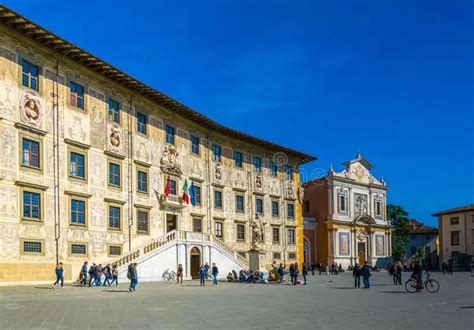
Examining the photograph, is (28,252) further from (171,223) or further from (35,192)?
(171,223)

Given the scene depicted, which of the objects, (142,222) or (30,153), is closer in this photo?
(30,153)

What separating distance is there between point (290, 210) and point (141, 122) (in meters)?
21.8

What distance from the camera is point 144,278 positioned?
36.6 m

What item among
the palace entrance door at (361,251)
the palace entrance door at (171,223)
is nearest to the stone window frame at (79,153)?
the palace entrance door at (171,223)

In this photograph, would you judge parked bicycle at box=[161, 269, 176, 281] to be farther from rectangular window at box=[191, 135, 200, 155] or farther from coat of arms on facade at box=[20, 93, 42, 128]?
coat of arms on facade at box=[20, 93, 42, 128]

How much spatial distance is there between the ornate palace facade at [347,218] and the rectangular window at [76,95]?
3961cm

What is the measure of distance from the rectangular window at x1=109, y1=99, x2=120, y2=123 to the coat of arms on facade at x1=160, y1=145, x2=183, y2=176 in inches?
207

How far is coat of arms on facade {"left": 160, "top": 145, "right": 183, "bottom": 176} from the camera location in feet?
139

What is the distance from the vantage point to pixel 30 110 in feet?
102

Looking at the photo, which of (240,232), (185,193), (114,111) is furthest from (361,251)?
(114,111)

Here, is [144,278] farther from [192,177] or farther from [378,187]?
[378,187]

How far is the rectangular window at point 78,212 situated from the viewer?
33875mm

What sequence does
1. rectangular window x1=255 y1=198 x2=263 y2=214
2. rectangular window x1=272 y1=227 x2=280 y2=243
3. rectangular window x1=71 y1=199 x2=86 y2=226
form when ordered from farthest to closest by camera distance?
1. rectangular window x1=272 y1=227 x2=280 y2=243
2. rectangular window x1=255 y1=198 x2=263 y2=214
3. rectangular window x1=71 y1=199 x2=86 y2=226

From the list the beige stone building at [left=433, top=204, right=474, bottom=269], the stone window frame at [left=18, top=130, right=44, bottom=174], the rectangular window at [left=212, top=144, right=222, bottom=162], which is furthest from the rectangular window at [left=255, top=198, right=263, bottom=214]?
the beige stone building at [left=433, top=204, right=474, bottom=269]
